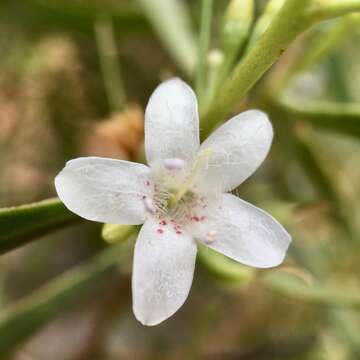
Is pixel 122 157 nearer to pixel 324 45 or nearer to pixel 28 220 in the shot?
pixel 324 45

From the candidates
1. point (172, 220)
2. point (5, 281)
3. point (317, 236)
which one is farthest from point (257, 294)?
point (172, 220)

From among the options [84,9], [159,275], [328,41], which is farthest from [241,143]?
[84,9]

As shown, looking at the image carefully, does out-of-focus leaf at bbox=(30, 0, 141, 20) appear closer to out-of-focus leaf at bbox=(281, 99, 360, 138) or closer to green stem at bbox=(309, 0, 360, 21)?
out-of-focus leaf at bbox=(281, 99, 360, 138)

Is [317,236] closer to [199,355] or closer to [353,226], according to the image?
[353,226]

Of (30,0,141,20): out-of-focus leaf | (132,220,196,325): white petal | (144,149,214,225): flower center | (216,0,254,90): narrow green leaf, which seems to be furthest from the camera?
(30,0,141,20): out-of-focus leaf

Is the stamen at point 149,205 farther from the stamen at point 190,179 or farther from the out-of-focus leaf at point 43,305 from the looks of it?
the out-of-focus leaf at point 43,305

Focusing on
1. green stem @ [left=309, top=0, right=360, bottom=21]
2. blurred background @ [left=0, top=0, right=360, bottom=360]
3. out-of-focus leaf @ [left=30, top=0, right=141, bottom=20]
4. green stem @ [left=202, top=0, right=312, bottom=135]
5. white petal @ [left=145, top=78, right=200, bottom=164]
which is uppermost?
green stem @ [left=309, top=0, right=360, bottom=21]

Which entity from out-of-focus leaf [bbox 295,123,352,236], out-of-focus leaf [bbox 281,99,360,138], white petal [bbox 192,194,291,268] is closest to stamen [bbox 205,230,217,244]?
white petal [bbox 192,194,291,268]
